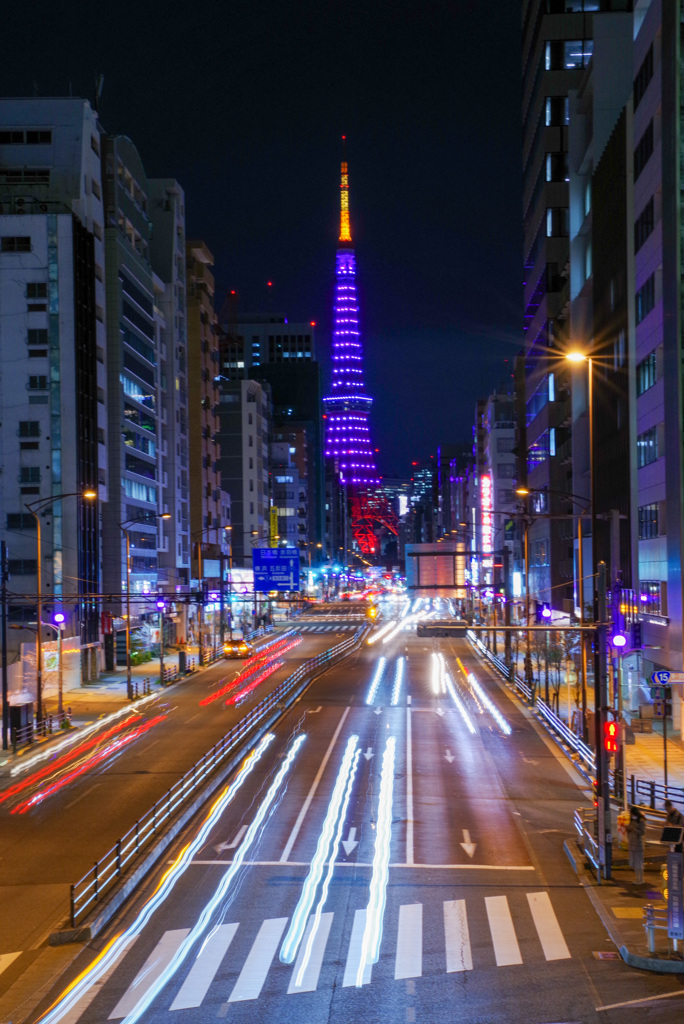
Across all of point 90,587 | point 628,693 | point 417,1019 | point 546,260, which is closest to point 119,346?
point 90,587

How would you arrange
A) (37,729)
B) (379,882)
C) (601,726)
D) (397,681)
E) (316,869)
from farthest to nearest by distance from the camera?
(397,681)
(37,729)
(316,869)
(601,726)
(379,882)

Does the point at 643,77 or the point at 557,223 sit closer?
the point at 643,77

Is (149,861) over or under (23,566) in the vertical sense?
under

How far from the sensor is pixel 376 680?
229 ft

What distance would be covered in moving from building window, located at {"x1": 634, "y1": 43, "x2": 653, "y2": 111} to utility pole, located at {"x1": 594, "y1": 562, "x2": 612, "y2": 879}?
1382 inches

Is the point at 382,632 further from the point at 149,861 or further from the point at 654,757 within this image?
the point at 149,861

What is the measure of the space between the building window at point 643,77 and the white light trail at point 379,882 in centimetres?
3509

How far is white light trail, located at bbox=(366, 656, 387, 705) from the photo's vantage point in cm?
6032

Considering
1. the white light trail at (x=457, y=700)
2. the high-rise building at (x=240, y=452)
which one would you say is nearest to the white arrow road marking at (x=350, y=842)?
the white light trail at (x=457, y=700)

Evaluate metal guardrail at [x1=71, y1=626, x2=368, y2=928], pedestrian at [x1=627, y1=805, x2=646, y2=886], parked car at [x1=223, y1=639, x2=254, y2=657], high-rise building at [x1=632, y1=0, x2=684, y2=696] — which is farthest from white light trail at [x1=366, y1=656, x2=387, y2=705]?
pedestrian at [x1=627, y1=805, x2=646, y2=886]

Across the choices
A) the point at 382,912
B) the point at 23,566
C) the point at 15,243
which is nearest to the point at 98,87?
the point at 15,243

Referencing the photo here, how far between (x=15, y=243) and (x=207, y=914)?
6385 cm

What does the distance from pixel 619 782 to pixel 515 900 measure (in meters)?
9.75

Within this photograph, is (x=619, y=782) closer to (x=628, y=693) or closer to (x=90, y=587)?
(x=628, y=693)
